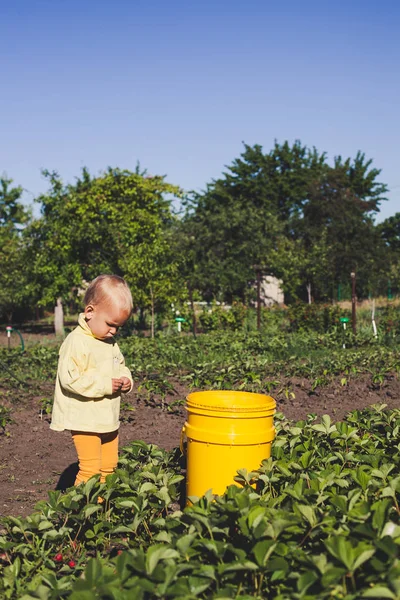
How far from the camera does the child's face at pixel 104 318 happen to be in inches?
134

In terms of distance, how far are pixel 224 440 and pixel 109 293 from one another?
3.06 feet

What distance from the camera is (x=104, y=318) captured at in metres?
3.43

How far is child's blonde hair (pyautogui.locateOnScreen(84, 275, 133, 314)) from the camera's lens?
11.1 ft

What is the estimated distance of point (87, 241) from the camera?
18.1 meters

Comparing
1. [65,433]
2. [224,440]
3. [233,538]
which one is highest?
[224,440]

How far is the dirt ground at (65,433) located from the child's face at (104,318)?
1.11 m

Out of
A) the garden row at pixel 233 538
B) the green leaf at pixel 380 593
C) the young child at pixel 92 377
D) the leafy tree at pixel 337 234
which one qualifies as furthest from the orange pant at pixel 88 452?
the leafy tree at pixel 337 234

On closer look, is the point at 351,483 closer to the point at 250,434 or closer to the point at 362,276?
the point at 250,434

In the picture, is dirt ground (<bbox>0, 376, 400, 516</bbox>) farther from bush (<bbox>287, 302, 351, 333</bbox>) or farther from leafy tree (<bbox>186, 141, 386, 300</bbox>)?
leafy tree (<bbox>186, 141, 386, 300</bbox>)

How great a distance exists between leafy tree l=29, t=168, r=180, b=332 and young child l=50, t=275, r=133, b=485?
11.6m

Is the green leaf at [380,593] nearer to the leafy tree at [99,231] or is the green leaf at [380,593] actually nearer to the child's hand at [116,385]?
→ the child's hand at [116,385]

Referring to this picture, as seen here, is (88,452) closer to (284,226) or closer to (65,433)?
(65,433)

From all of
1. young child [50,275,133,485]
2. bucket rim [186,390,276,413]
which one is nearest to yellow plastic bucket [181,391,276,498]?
bucket rim [186,390,276,413]

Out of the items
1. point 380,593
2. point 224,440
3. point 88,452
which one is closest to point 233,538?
point 224,440
